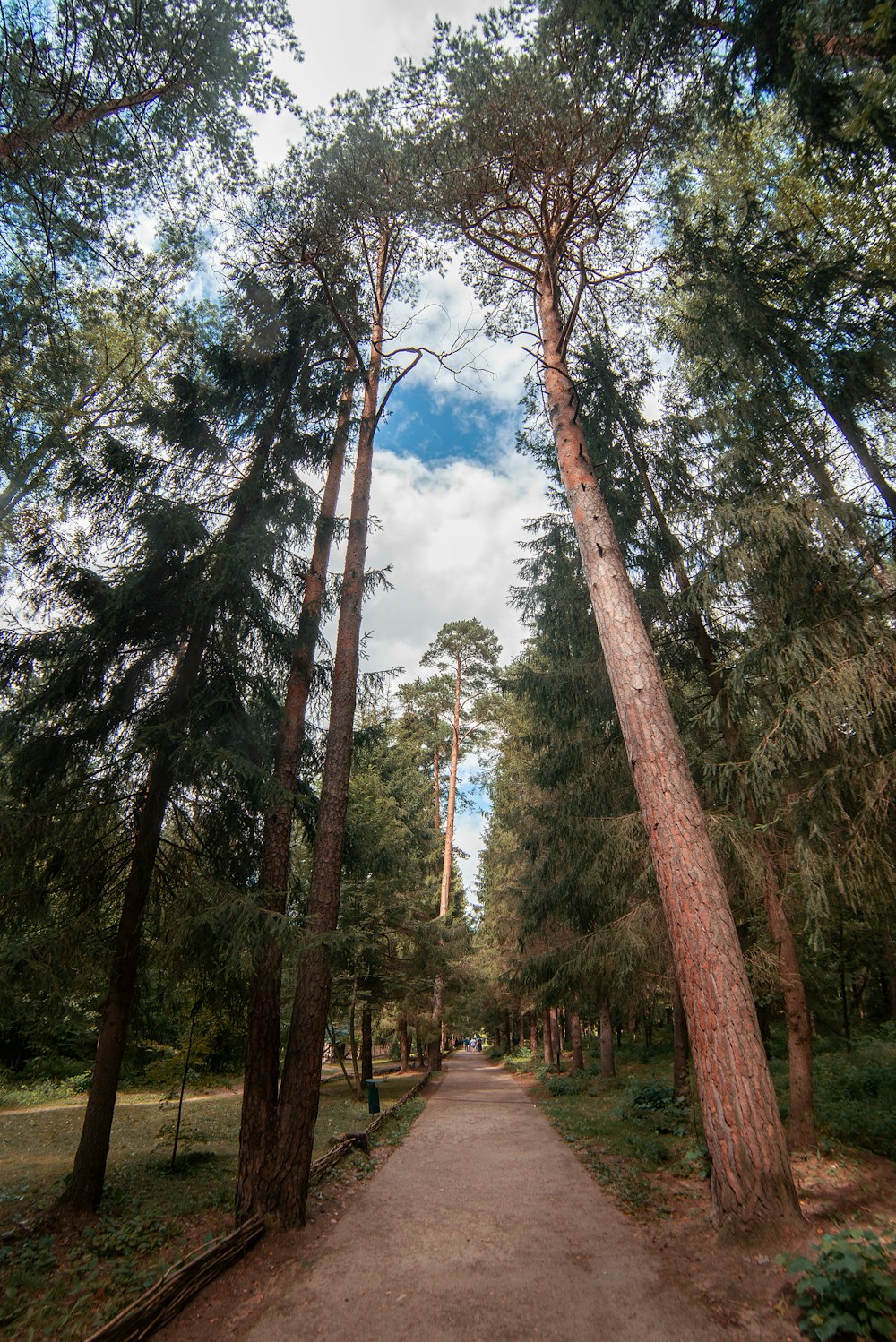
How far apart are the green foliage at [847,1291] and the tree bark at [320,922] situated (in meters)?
3.81

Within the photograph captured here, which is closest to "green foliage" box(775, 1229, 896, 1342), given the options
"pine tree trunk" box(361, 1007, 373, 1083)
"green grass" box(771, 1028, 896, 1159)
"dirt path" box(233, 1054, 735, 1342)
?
"dirt path" box(233, 1054, 735, 1342)

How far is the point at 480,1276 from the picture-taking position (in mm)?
4383

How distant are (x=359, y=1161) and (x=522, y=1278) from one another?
4.97 m

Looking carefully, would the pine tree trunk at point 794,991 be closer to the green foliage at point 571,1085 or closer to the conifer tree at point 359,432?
the conifer tree at point 359,432

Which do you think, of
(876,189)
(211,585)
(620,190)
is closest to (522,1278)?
(211,585)

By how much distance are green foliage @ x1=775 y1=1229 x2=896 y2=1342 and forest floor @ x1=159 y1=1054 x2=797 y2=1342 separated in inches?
7.2

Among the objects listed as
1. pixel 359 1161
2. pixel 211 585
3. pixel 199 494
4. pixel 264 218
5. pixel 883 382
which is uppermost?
pixel 264 218

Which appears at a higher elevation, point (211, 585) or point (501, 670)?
point (501, 670)

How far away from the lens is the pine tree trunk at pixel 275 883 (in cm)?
573

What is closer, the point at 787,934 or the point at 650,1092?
the point at 787,934

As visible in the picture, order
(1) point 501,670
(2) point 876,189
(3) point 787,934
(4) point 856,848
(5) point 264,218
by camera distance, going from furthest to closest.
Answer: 1. (1) point 501,670
2. (5) point 264,218
3. (3) point 787,934
4. (2) point 876,189
5. (4) point 856,848

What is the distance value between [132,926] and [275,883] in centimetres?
153

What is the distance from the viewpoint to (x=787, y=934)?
7676mm

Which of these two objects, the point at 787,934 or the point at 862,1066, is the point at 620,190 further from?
the point at 862,1066
